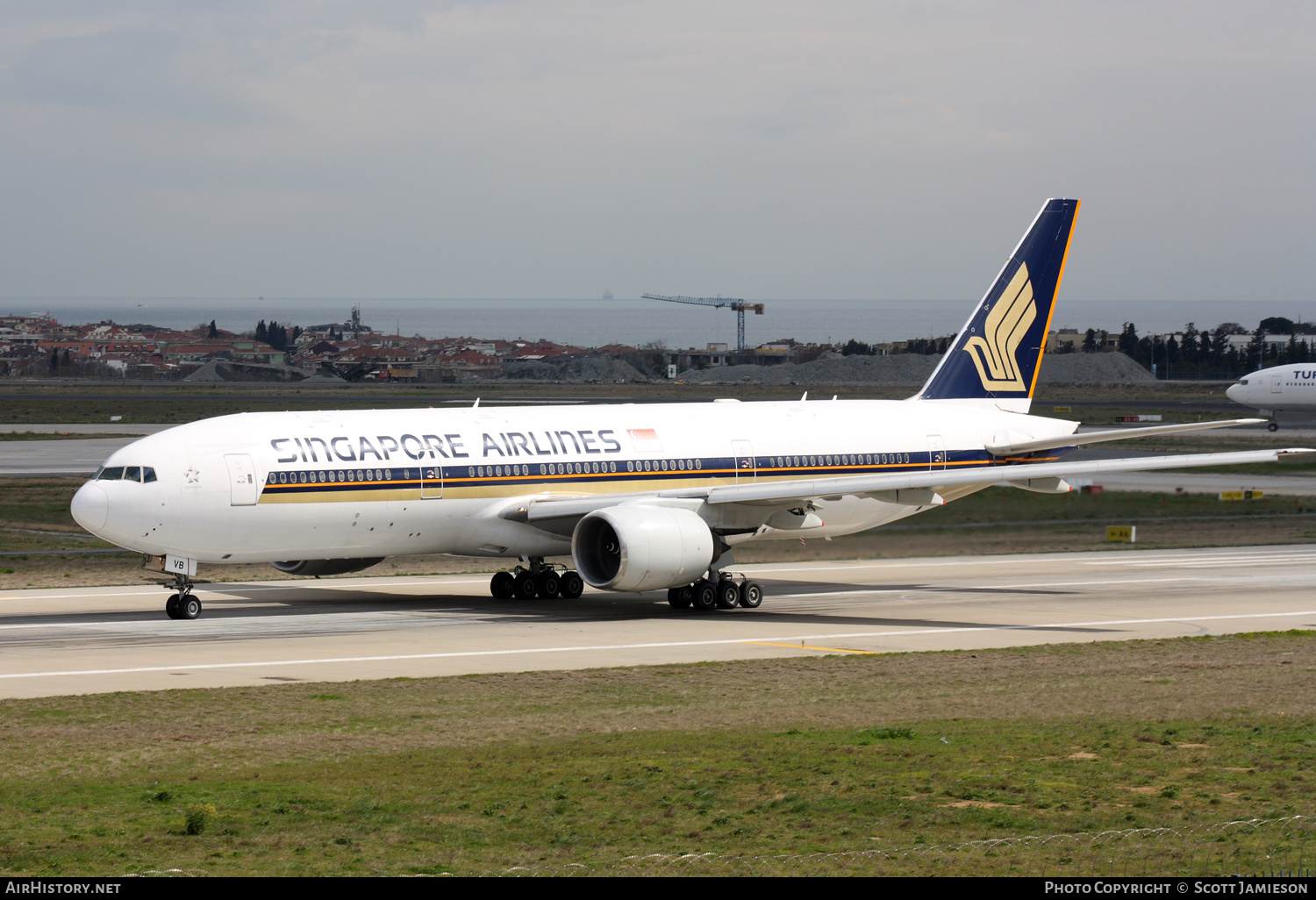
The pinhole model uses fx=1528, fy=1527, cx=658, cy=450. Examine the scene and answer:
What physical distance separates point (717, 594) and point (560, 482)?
4486mm

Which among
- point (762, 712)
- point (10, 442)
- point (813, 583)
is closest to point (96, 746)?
point (762, 712)

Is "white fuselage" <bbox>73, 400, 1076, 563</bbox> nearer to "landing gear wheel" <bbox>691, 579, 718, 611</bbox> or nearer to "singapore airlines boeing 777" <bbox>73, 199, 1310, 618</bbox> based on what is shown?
"singapore airlines boeing 777" <bbox>73, 199, 1310, 618</bbox>

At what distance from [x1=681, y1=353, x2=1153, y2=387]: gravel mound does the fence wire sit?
511 feet

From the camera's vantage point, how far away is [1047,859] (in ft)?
44.4

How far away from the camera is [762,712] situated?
22172mm

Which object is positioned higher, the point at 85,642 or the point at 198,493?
the point at 198,493

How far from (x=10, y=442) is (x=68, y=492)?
29.8 m

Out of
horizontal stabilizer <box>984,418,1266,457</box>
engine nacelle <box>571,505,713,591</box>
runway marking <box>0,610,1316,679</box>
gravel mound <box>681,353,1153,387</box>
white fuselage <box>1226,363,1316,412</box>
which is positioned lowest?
runway marking <box>0,610,1316,679</box>

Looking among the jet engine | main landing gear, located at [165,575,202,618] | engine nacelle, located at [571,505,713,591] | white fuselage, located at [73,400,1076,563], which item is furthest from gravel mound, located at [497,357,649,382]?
main landing gear, located at [165,575,202,618]

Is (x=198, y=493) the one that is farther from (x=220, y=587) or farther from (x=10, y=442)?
(x=10, y=442)

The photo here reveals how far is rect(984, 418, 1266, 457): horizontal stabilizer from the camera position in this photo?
34750 mm

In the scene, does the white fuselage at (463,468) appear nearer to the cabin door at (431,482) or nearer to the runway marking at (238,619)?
the cabin door at (431,482)

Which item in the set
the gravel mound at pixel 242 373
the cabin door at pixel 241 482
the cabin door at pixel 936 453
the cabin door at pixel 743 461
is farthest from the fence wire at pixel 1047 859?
the gravel mound at pixel 242 373

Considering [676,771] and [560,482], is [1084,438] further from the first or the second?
[676,771]
